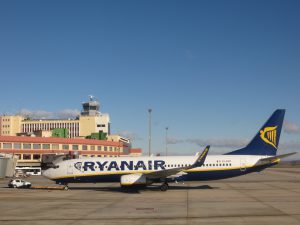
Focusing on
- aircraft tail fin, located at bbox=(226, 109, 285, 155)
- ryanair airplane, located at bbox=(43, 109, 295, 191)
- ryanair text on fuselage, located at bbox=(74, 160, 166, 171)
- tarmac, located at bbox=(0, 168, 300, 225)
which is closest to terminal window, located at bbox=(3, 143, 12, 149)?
ryanair airplane, located at bbox=(43, 109, 295, 191)

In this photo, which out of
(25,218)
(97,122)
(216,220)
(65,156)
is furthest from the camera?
(97,122)

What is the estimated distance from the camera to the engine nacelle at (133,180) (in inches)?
1590

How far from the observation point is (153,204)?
1192 inches

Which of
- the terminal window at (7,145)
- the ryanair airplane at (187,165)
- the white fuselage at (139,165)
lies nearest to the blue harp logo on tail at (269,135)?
the ryanair airplane at (187,165)

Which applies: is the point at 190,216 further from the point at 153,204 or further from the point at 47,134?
the point at 47,134

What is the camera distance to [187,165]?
42.9 m

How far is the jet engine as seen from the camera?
4038 cm

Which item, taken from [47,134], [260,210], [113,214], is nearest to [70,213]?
[113,214]

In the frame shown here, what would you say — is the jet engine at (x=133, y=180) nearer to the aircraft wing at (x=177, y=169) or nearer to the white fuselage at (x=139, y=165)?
the aircraft wing at (x=177, y=169)

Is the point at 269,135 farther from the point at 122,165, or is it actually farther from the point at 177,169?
the point at 122,165

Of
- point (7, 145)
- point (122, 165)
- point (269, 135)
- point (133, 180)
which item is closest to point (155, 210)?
point (133, 180)

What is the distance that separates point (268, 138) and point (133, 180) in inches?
639

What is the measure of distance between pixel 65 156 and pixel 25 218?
75.1 m

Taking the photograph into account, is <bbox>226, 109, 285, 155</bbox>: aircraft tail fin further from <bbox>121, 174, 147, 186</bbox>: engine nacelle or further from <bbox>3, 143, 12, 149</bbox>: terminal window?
<bbox>3, 143, 12, 149</bbox>: terminal window
